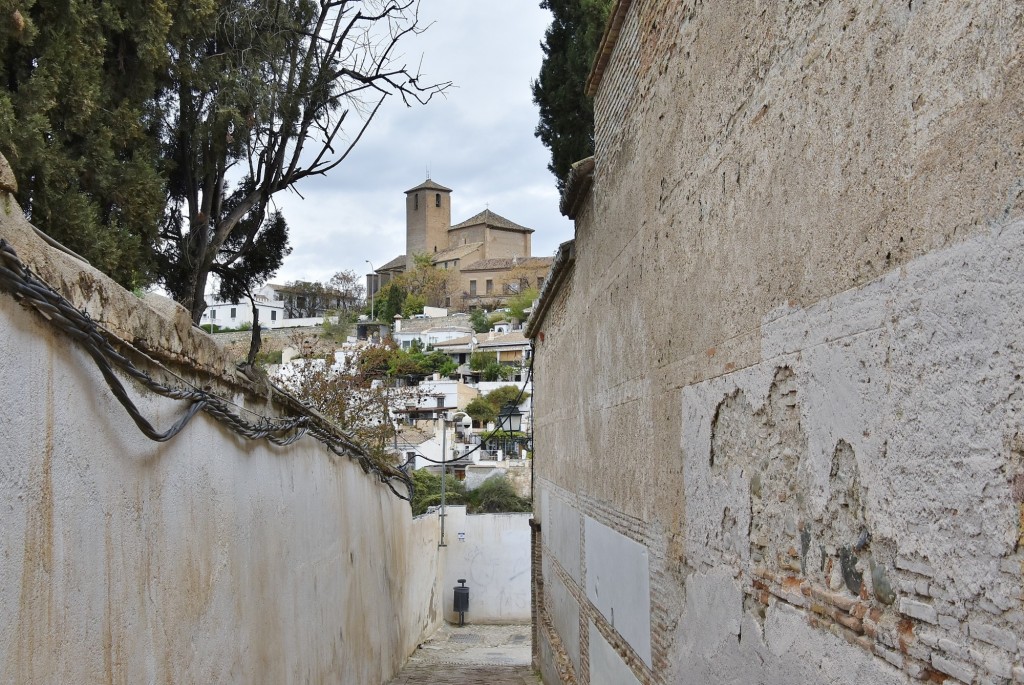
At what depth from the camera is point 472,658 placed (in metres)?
14.3

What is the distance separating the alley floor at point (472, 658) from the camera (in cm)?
1056

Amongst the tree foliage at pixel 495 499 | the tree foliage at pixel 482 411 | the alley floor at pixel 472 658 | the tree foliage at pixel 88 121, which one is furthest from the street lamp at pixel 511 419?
the tree foliage at pixel 482 411

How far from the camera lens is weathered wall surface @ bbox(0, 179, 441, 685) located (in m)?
2.25

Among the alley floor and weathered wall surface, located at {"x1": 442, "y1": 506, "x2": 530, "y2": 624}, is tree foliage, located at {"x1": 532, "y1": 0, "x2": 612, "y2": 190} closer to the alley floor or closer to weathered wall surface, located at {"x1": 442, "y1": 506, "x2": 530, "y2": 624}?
the alley floor

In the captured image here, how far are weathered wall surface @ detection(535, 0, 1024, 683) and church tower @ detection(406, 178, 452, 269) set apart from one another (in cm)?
8508

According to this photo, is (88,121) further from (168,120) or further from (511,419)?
(511,419)

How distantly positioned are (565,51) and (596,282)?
706cm

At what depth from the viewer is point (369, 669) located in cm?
838

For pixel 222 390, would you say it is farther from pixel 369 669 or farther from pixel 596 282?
pixel 369 669

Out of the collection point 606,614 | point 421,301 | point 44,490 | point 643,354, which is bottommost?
point 606,614

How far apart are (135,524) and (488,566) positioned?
62.9ft

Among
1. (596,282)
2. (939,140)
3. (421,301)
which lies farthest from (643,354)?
(421,301)

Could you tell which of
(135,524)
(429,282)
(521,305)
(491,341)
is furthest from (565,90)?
(429,282)

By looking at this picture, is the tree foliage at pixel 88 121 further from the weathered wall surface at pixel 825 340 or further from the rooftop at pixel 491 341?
the rooftop at pixel 491 341
